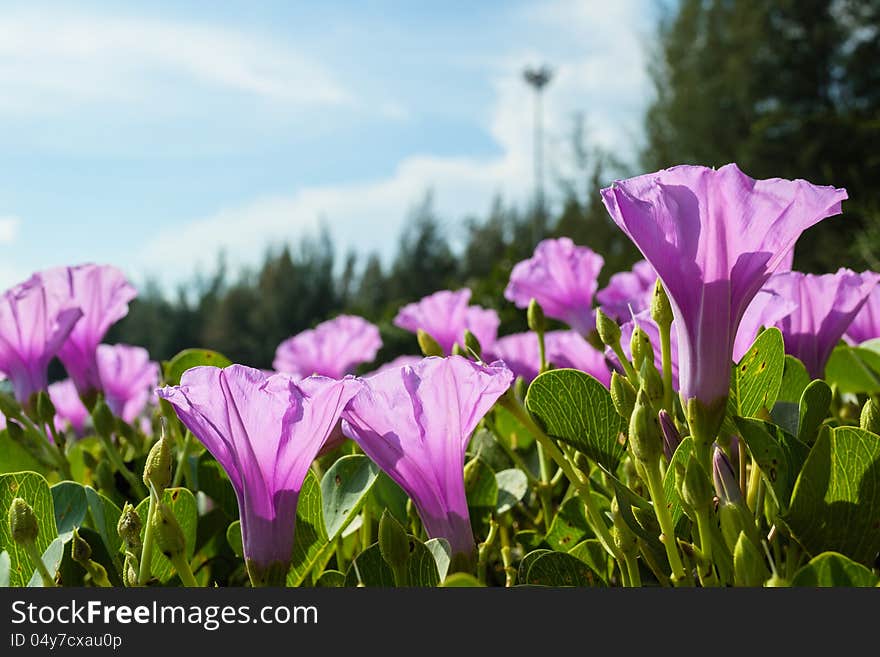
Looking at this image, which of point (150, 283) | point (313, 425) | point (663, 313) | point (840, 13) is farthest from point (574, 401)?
point (150, 283)

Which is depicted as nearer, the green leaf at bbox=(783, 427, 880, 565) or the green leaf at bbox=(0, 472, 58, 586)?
the green leaf at bbox=(783, 427, 880, 565)

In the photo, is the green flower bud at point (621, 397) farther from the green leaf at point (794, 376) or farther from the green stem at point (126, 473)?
the green stem at point (126, 473)

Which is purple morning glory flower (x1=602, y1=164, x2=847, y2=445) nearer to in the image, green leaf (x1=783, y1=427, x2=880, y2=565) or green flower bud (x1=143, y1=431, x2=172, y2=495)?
green leaf (x1=783, y1=427, x2=880, y2=565)

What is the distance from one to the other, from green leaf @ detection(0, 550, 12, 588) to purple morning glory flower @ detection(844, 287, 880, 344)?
2.95 ft

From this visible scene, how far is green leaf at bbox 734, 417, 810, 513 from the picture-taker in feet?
1.75

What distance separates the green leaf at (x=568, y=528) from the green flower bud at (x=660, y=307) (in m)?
0.15

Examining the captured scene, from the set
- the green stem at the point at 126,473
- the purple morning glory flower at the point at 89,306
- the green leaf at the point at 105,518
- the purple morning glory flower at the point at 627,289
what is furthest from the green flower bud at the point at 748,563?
the purple morning glory flower at the point at 89,306

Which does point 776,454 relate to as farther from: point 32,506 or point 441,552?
point 32,506

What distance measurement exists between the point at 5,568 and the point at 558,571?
386 mm

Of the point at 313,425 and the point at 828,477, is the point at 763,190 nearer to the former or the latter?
the point at 828,477

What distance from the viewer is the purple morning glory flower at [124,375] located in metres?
1.47

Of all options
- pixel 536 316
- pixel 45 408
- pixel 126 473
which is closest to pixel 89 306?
pixel 45 408

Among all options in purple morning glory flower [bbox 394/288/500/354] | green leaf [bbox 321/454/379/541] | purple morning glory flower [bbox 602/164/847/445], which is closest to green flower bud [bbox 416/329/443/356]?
green leaf [bbox 321/454/379/541]

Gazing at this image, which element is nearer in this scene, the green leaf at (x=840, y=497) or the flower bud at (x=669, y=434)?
the green leaf at (x=840, y=497)
